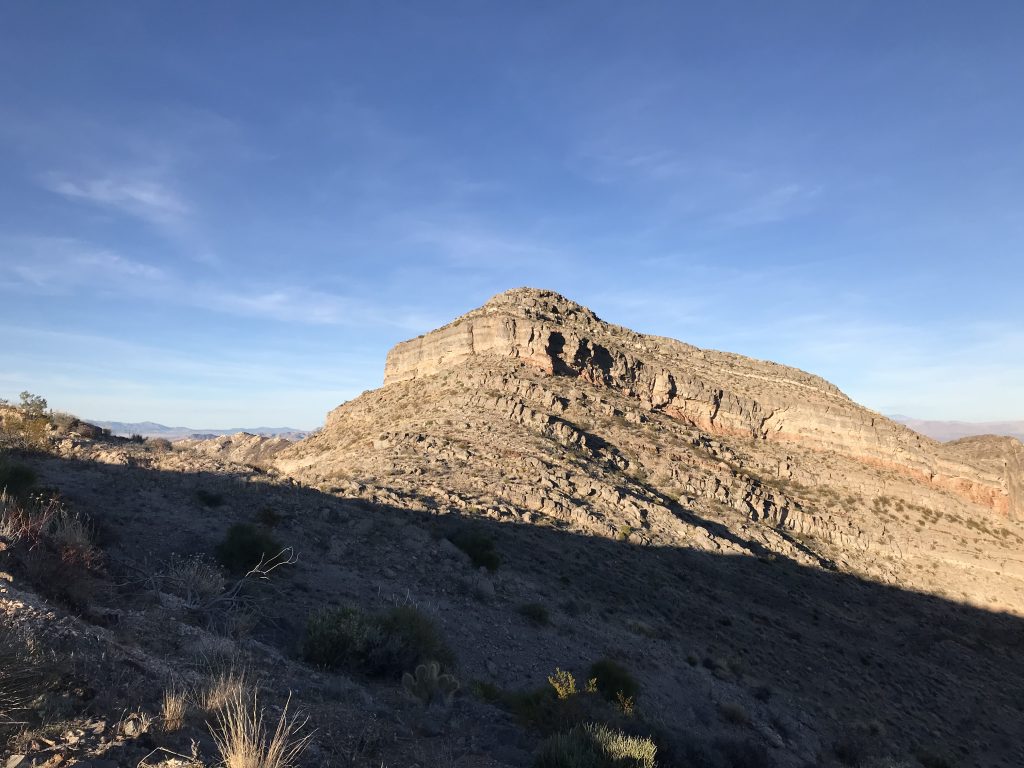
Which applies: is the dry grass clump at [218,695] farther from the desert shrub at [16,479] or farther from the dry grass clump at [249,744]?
the desert shrub at [16,479]

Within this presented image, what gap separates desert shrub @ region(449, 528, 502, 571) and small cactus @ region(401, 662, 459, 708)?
9.22 m

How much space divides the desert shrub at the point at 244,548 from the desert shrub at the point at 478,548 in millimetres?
6675

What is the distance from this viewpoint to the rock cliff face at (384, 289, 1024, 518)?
1842 inches

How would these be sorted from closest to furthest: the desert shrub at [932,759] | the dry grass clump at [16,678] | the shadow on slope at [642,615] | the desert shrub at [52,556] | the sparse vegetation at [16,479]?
the dry grass clump at [16,678] → the desert shrub at [52,556] → the sparse vegetation at [16,479] → the shadow on slope at [642,615] → the desert shrub at [932,759]

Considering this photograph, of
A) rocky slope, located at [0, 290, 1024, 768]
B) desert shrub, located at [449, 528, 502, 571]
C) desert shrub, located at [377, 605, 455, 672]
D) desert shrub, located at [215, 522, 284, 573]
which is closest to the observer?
rocky slope, located at [0, 290, 1024, 768]

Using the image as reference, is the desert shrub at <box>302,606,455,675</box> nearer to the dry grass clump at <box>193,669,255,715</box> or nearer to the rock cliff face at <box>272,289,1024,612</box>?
the dry grass clump at <box>193,669,255,715</box>

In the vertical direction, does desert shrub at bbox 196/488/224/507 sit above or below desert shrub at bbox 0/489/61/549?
below

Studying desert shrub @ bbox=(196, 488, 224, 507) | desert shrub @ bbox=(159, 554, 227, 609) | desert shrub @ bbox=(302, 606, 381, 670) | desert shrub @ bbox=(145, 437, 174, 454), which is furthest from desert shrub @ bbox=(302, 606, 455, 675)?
desert shrub @ bbox=(145, 437, 174, 454)

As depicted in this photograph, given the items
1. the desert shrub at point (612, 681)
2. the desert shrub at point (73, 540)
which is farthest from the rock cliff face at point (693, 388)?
the desert shrub at point (73, 540)

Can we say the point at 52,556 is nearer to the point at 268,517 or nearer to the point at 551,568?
the point at 268,517

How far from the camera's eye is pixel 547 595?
1894 cm

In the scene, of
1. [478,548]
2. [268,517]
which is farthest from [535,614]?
[268,517]

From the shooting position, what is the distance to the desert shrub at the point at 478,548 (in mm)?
18875

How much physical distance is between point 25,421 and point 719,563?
Result: 100 feet
